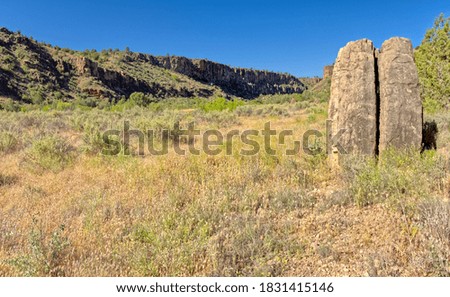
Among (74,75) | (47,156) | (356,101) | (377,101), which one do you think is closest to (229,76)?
(74,75)

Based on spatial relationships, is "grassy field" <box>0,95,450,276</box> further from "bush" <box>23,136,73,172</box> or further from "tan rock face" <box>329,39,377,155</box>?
"tan rock face" <box>329,39,377,155</box>

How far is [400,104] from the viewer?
612 cm

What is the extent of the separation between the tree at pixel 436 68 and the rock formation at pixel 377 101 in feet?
25.7

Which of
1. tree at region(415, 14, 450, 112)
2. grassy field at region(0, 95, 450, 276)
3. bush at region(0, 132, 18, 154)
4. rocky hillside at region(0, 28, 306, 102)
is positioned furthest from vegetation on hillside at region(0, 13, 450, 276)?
rocky hillside at region(0, 28, 306, 102)

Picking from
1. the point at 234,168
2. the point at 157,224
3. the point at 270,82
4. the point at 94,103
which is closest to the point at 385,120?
the point at 234,168

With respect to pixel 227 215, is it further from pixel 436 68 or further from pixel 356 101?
pixel 436 68

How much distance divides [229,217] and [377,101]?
4665mm

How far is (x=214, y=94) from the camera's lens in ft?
230

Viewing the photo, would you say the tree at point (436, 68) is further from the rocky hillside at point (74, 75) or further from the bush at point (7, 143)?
the rocky hillside at point (74, 75)
